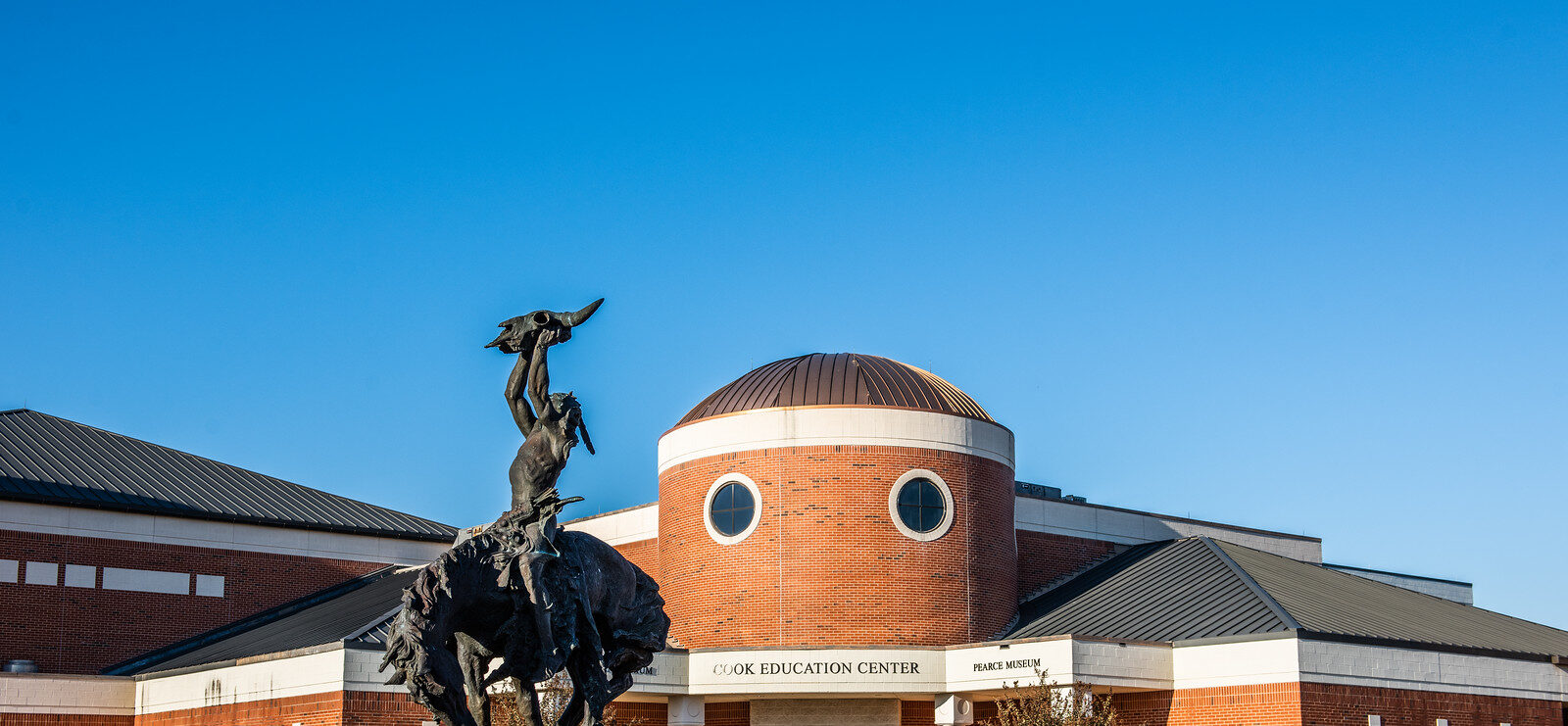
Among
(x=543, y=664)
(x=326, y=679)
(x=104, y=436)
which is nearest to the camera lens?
(x=543, y=664)

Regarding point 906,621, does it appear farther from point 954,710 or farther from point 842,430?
point 842,430

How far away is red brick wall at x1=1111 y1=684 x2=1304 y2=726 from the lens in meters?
32.8

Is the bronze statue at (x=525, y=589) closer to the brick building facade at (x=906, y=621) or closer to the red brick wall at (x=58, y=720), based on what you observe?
the brick building facade at (x=906, y=621)

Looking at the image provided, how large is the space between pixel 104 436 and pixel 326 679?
18.9m

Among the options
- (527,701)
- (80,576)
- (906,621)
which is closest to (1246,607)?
(906,621)

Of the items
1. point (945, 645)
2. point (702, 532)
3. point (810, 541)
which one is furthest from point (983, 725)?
point (702, 532)

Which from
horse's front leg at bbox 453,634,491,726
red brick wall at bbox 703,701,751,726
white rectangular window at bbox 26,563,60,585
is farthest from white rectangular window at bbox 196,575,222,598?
horse's front leg at bbox 453,634,491,726

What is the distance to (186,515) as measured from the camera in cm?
4353

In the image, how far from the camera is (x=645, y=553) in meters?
44.6

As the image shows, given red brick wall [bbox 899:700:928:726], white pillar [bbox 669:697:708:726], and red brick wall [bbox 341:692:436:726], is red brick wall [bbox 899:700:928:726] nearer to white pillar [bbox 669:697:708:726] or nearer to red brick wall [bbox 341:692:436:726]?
white pillar [bbox 669:697:708:726]

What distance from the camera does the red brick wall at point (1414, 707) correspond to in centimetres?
3306

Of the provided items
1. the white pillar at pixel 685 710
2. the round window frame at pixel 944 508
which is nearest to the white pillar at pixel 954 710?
the round window frame at pixel 944 508

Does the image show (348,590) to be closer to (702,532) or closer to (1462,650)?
(702,532)

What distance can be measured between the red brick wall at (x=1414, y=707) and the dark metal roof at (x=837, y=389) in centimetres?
1091
